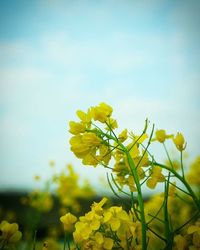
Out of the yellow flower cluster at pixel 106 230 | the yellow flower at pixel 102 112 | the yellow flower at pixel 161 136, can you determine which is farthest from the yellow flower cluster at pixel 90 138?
the yellow flower at pixel 161 136

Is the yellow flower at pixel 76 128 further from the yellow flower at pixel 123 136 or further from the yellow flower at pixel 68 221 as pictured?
the yellow flower at pixel 68 221

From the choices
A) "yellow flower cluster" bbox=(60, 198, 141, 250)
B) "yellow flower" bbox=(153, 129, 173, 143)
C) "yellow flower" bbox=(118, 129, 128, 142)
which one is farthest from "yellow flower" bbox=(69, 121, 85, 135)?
"yellow flower" bbox=(153, 129, 173, 143)

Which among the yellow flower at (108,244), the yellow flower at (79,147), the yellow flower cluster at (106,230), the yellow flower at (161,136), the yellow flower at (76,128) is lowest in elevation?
the yellow flower at (108,244)

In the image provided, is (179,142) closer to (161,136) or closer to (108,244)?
(161,136)

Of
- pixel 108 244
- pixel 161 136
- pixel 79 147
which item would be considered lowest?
pixel 108 244

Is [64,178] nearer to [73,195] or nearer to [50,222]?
[73,195]

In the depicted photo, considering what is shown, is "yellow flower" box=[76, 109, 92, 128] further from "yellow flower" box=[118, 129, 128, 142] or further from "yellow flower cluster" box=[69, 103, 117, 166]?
"yellow flower" box=[118, 129, 128, 142]

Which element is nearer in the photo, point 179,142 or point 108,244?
point 108,244

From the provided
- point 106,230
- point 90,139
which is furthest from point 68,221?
point 90,139

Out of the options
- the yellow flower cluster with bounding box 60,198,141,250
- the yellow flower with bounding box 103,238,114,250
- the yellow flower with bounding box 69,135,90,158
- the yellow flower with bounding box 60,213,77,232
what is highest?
the yellow flower with bounding box 69,135,90,158
